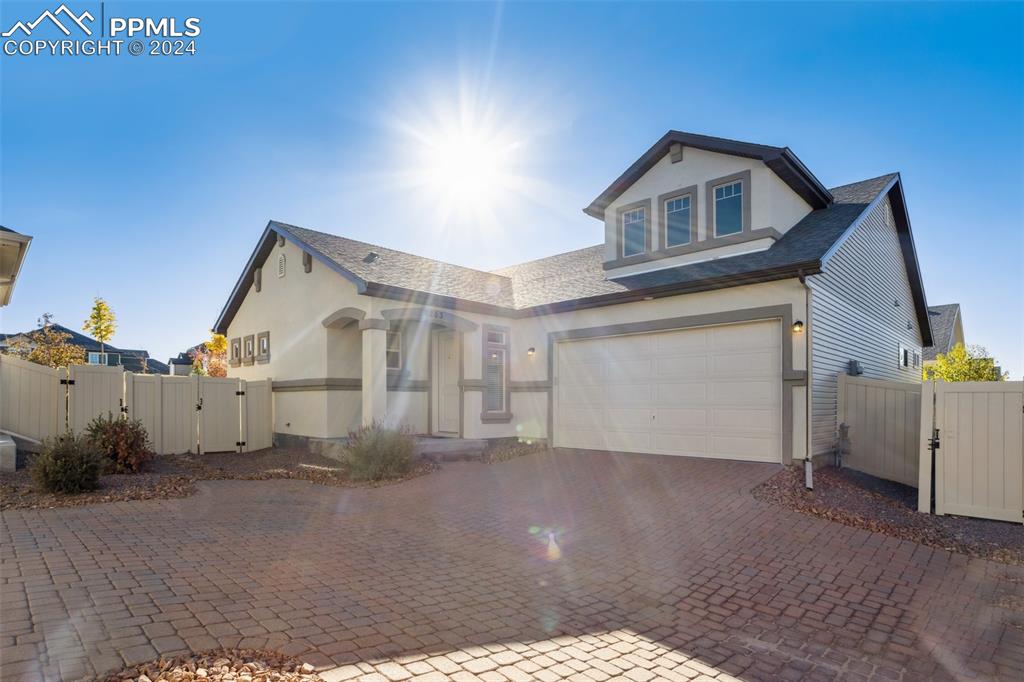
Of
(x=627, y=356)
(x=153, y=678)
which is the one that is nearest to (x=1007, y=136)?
(x=627, y=356)

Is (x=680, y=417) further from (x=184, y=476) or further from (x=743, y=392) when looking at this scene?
(x=184, y=476)

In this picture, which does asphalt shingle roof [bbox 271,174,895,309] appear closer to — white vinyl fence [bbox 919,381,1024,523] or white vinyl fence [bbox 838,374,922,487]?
white vinyl fence [bbox 838,374,922,487]

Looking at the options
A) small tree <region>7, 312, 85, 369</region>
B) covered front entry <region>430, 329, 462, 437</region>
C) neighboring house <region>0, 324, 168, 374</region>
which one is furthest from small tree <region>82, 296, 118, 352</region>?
covered front entry <region>430, 329, 462, 437</region>

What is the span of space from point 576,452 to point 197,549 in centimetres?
864

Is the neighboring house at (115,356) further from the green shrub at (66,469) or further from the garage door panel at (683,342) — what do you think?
the garage door panel at (683,342)

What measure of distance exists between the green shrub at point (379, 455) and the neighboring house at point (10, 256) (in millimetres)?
6079

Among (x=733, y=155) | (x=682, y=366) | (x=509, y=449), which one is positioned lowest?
(x=509, y=449)

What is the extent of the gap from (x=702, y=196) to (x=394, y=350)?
845 centimetres

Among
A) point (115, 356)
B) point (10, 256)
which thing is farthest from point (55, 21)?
point (115, 356)

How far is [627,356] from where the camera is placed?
12672 mm

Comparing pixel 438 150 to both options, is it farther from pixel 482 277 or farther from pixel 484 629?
pixel 484 629

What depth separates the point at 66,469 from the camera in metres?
8.20

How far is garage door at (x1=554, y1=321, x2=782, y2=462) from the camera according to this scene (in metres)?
10.6

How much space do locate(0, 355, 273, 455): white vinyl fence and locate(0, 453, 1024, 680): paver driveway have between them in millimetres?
5448
